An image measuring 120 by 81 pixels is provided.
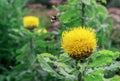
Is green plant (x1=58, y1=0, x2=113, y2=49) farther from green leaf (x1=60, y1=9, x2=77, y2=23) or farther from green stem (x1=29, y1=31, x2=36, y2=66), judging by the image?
green stem (x1=29, y1=31, x2=36, y2=66)

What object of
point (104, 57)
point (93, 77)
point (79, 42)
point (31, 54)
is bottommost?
point (31, 54)

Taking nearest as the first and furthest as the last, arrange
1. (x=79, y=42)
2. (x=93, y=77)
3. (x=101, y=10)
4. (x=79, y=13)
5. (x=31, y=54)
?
(x=79, y=42) < (x=93, y=77) < (x=79, y=13) < (x=101, y=10) < (x=31, y=54)

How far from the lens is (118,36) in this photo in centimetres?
732

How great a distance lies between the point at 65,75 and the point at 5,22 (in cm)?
346

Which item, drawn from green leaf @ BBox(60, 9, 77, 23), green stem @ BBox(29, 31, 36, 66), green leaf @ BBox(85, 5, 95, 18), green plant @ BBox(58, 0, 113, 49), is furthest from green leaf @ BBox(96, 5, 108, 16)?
green stem @ BBox(29, 31, 36, 66)

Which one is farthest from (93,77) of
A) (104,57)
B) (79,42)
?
(79,42)

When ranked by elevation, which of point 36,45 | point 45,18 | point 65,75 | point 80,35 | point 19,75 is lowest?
point 45,18

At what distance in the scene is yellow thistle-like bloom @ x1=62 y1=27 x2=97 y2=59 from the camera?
113 inches

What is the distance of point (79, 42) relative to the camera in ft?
9.37

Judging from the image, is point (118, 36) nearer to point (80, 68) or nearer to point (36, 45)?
point (36, 45)

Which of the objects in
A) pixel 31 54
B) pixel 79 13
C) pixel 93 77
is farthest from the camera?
pixel 31 54

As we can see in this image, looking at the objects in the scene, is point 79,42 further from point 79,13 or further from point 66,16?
point 79,13

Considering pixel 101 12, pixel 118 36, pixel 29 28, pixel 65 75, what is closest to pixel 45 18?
pixel 118 36

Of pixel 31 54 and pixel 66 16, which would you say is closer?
pixel 66 16
